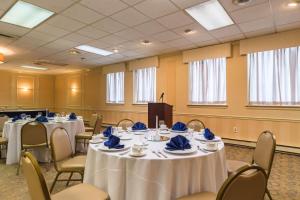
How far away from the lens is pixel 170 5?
3270 mm

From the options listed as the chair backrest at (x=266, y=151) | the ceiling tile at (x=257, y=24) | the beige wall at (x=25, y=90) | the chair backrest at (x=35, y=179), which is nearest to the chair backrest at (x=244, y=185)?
the chair backrest at (x=266, y=151)

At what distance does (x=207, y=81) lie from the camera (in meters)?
5.70

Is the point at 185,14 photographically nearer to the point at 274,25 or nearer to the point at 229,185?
the point at 274,25

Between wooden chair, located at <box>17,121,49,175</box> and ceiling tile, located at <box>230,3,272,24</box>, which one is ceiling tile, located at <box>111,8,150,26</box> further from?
wooden chair, located at <box>17,121,49,175</box>

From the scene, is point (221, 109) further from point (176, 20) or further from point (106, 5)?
point (106, 5)

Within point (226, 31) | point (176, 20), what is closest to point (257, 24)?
point (226, 31)

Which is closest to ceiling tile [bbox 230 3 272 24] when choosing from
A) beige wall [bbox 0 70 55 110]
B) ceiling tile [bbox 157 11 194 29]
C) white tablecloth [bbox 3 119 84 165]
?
ceiling tile [bbox 157 11 194 29]

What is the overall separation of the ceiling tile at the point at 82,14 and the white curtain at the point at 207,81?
3.27 meters

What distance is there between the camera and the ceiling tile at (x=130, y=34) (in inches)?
176

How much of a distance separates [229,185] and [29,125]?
3.46 meters

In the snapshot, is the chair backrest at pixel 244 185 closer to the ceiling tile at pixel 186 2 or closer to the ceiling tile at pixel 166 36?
the ceiling tile at pixel 186 2

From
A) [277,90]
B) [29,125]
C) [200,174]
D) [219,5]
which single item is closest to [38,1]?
[29,125]

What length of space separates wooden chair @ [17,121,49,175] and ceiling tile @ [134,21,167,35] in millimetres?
2737

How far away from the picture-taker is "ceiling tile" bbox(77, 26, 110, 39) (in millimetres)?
4328
